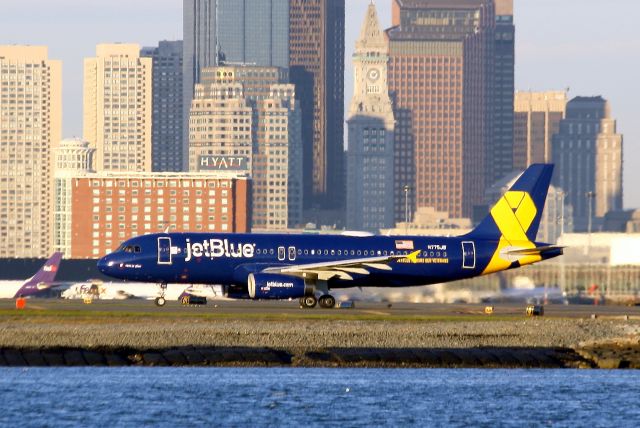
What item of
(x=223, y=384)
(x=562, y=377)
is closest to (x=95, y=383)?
(x=223, y=384)

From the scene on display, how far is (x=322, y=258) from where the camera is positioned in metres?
106

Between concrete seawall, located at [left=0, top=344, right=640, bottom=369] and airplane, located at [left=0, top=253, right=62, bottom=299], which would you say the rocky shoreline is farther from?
airplane, located at [left=0, top=253, right=62, bottom=299]

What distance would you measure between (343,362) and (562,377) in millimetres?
9401

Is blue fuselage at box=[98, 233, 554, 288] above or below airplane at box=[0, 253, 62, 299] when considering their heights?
above

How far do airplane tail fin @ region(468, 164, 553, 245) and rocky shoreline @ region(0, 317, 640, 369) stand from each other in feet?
75.6

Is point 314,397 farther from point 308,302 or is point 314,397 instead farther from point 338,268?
point 308,302

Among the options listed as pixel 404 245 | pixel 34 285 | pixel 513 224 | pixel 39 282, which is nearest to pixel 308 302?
pixel 404 245

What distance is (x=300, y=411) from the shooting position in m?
61.2

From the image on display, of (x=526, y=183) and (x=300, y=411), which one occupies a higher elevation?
(x=526, y=183)

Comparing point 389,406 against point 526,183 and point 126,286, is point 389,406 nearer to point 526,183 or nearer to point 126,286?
point 526,183

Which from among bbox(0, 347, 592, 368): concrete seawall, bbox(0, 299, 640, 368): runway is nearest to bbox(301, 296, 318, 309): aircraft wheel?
bbox(0, 299, 640, 368): runway

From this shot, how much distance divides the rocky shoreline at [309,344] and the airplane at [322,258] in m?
16.1

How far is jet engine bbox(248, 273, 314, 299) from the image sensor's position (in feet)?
336

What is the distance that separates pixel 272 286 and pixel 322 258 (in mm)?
4921
